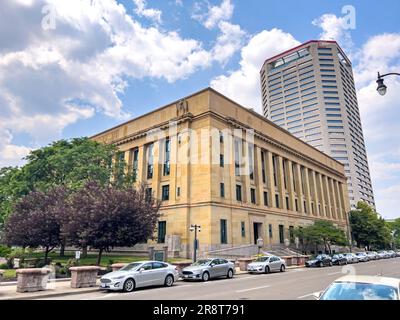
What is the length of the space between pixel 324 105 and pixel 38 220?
127794 millimetres

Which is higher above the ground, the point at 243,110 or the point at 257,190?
the point at 243,110

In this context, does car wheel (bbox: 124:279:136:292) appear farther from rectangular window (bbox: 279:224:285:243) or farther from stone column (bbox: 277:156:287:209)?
stone column (bbox: 277:156:287:209)

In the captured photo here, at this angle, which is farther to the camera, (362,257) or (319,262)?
(362,257)

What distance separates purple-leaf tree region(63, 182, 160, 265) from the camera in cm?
2403

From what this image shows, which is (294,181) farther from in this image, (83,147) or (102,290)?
(102,290)

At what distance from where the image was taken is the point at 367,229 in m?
71.4

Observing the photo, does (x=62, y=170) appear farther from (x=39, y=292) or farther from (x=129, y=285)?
(x=129, y=285)

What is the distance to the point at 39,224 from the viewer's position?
2873 cm

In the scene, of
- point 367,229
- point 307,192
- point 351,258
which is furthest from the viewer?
point 367,229

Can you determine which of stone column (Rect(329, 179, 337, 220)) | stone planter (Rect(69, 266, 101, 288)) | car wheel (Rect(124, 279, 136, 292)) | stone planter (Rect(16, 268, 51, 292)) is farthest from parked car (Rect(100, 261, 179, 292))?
stone column (Rect(329, 179, 337, 220))

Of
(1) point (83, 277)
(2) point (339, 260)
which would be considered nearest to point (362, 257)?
(2) point (339, 260)

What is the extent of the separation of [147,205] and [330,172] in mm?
58833

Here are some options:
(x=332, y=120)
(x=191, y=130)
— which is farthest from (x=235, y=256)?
(x=332, y=120)

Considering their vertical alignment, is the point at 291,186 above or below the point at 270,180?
above
